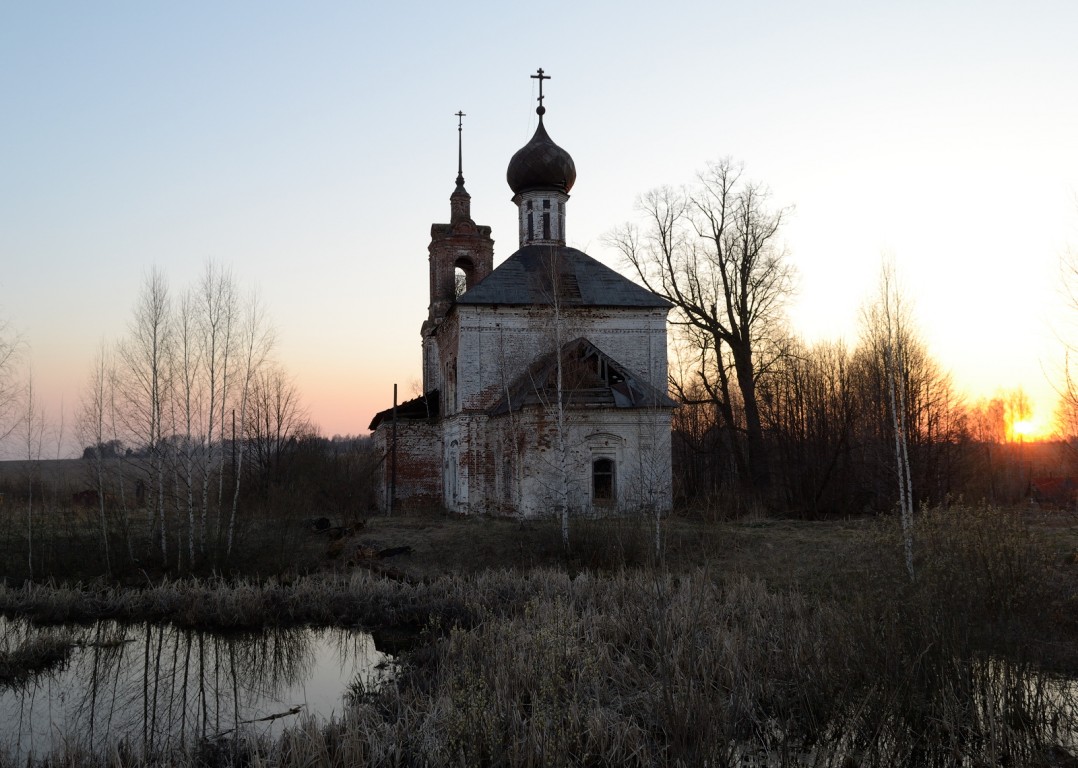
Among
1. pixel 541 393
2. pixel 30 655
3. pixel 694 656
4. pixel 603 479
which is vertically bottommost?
pixel 30 655

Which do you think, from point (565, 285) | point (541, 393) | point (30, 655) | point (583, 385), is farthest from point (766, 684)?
point (565, 285)

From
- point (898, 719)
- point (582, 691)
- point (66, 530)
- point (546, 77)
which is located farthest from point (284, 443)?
point (898, 719)

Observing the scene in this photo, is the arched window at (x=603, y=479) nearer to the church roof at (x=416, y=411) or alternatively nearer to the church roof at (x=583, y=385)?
the church roof at (x=583, y=385)

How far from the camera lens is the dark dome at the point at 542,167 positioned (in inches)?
995

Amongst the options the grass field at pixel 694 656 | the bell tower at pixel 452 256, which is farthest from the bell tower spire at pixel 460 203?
the grass field at pixel 694 656

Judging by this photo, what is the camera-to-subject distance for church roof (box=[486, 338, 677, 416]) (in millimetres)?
20172

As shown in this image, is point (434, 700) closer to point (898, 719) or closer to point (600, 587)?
point (898, 719)

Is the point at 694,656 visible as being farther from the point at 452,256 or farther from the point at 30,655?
the point at 452,256

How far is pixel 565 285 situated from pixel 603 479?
578 cm

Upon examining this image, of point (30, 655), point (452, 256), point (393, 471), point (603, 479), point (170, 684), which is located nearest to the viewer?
point (170, 684)

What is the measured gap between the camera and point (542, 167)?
82.8ft

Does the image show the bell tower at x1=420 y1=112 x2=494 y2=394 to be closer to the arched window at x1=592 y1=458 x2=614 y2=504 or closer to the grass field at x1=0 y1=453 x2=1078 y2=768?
the arched window at x1=592 y1=458 x2=614 y2=504

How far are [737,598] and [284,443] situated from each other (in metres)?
22.8

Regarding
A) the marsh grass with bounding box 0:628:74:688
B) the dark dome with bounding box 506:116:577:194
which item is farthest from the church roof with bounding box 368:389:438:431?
the marsh grass with bounding box 0:628:74:688
